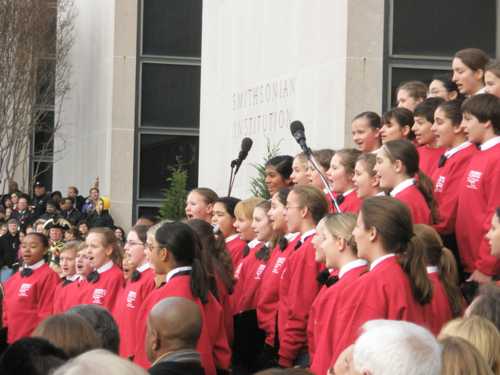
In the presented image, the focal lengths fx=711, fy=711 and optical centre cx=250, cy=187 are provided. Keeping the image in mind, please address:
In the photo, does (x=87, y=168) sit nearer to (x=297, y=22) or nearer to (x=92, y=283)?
(x=297, y=22)

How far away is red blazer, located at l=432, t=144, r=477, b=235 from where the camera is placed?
5279 mm

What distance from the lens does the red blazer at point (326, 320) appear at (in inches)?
156

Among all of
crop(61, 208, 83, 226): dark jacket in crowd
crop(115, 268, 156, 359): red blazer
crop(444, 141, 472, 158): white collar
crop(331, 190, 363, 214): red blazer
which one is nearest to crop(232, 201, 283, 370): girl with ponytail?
crop(331, 190, 363, 214): red blazer

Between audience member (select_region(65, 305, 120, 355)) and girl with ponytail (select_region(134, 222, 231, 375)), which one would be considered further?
girl with ponytail (select_region(134, 222, 231, 375))

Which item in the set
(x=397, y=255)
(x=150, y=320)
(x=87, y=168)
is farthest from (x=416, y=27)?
(x=87, y=168)

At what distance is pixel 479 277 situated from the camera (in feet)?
15.4

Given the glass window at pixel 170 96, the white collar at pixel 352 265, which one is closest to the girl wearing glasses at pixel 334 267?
the white collar at pixel 352 265

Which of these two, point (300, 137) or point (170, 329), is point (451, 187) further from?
point (170, 329)

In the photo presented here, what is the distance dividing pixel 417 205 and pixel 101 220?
1133 centimetres

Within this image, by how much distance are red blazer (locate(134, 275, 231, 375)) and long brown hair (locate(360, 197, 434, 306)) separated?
1.38 meters

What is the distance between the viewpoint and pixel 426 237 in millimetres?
4281

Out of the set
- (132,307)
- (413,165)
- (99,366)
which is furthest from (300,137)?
(99,366)

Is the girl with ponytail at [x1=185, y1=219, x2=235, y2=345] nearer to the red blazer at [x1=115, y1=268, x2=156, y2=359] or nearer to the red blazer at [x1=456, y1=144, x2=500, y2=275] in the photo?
the red blazer at [x1=115, y1=268, x2=156, y2=359]

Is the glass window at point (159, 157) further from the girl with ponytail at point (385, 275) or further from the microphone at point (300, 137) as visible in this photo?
the girl with ponytail at point (385, 275)
